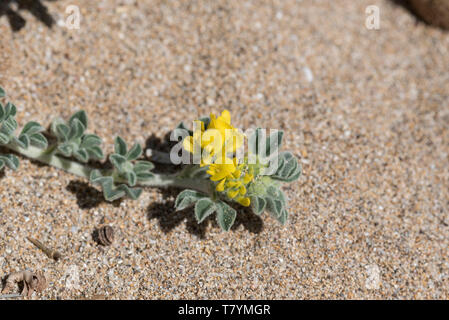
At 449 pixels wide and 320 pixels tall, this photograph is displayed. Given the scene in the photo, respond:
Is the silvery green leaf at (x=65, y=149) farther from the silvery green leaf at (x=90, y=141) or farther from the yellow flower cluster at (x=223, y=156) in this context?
the yellow flower cluster at (x=223, y=156)

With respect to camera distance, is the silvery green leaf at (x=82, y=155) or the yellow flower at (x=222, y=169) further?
the silvery green leaf at (x=82, y=155)

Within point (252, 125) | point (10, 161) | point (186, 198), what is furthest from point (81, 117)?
point (252, 125)

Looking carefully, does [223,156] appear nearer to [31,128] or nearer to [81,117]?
[81,117]

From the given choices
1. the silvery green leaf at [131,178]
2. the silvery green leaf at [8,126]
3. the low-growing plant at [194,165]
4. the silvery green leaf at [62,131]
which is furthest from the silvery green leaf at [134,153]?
the silvery green leaf at [8,126]

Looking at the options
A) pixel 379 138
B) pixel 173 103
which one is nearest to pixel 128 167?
Answer: pixel 173 103

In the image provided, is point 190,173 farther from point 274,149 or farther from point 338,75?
point 338,75

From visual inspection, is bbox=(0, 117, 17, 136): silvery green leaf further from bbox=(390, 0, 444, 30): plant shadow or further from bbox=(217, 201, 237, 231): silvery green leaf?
bbox=(390, 0, 444, 30): plant shadow

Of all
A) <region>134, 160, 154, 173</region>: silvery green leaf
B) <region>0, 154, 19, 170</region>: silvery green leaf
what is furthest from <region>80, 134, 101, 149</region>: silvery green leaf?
<region>0, 154, 19, 170</region>: silvery green leaf
